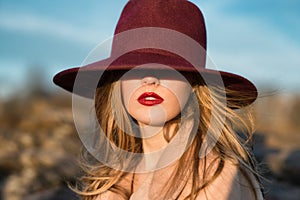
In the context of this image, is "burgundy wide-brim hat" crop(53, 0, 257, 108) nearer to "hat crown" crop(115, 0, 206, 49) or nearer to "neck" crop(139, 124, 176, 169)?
"hat crown" crop(115, 0, 206, 49)

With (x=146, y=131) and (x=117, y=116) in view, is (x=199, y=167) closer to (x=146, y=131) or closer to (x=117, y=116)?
(x=146, y=131)

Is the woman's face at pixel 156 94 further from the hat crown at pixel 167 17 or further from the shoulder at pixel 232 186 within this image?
the shoulder at pixel 232 186

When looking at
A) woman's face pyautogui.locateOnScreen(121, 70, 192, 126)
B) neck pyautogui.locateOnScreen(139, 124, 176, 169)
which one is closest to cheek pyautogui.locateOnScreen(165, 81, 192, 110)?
woman's face pyautogui.locateOnScreen(121, 70, 192, 126)

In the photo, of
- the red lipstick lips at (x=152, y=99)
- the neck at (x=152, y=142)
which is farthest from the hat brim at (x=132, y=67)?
the neck at (x=152, y=142)

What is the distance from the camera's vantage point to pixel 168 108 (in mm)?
2709

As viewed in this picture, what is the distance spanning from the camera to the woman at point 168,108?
2.67m

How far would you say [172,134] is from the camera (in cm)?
286

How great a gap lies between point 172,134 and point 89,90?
583 millimetres

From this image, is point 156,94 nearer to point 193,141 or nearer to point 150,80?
point 150,80

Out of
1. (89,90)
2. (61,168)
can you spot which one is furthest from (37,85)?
(89,90)

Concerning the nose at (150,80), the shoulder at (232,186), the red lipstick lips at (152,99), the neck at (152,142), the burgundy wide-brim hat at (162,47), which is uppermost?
the burgundy wide-brim hat at (162,47)

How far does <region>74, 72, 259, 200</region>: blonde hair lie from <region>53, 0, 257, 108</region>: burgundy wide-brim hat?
0.25 feet

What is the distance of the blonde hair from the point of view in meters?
2.74

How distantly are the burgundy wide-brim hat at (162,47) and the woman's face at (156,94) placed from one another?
0.06 meters
